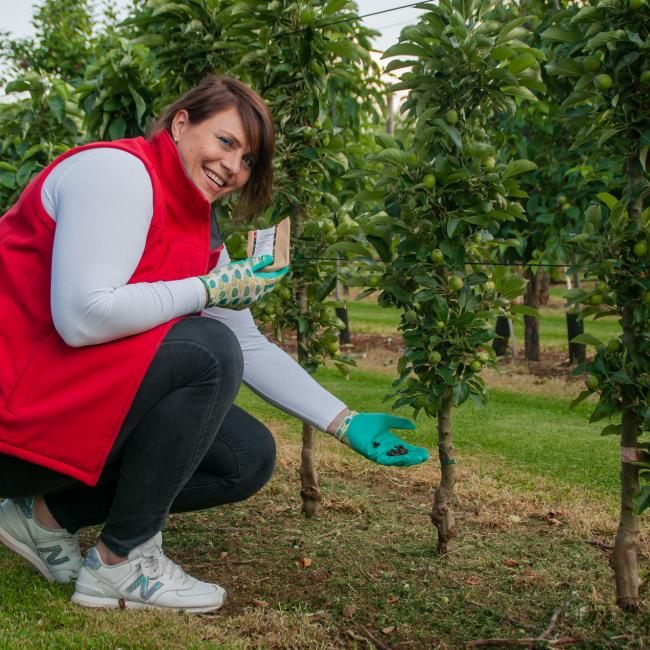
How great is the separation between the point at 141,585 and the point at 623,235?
1667 mm

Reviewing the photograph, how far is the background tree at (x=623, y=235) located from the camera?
6.97 ft

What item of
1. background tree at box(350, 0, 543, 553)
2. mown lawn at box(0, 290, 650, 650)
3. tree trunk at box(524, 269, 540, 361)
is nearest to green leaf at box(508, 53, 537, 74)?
background tree at box(350, 0, 543, 553)

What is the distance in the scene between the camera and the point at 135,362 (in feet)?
6.46

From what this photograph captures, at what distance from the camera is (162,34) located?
3461 millimetres

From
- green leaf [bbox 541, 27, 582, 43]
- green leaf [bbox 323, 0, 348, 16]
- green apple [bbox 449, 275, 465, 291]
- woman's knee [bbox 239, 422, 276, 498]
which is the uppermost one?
green leaf [bbox 323, 0, 348, 16]

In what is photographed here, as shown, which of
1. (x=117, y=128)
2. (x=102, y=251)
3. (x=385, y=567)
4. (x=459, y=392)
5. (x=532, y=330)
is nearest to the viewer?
(x=102, y=251)

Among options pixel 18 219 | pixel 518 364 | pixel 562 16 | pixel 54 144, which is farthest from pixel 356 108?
pixel 18 219

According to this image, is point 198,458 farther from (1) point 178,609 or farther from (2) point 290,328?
(2) point 290,328

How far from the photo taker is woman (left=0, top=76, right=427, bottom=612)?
192cm

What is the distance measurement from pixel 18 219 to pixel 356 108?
6256 mm

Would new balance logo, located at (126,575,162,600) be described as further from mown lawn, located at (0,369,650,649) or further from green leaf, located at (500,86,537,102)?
green leaf, located at (500,86,537,102)

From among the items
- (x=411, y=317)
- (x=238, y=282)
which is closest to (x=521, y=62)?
(x=411, y=317)

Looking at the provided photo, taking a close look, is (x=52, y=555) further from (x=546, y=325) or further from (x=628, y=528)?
(x=546, y=325)

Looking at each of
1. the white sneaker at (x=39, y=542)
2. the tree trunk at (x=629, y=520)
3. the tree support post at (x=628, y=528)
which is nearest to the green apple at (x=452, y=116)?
the tree trunk at (x=629, y=520)
